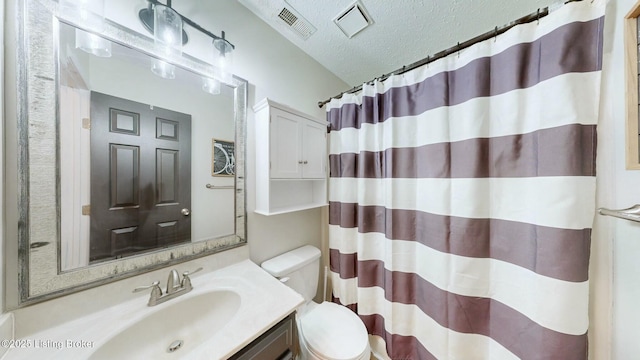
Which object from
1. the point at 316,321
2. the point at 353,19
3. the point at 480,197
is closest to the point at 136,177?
the point at 316,321

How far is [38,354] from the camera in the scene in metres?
0.53

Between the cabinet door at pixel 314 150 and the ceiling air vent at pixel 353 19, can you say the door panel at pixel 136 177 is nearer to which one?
the cabinet door at pixel 314 150

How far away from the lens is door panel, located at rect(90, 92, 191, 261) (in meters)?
0.70

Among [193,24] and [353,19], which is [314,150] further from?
[193,24]

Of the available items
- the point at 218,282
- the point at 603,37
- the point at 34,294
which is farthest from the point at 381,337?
the point at 603,37

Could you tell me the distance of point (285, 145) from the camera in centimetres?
116

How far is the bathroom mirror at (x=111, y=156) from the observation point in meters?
0.60

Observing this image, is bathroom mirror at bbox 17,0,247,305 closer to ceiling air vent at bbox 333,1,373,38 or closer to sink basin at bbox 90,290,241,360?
sink basin at bbox 90,290,241,360

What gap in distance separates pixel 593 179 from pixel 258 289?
1.34 metres

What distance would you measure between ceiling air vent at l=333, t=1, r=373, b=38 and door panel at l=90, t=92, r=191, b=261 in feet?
3.36

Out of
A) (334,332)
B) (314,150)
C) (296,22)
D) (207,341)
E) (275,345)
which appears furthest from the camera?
(314,150)

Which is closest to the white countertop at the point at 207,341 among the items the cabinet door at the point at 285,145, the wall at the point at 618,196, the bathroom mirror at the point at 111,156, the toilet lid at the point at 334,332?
the bathroom mirror at the point at 111,156

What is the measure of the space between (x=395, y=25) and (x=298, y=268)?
62.9 inches

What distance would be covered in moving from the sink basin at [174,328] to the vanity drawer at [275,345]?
140 mm
